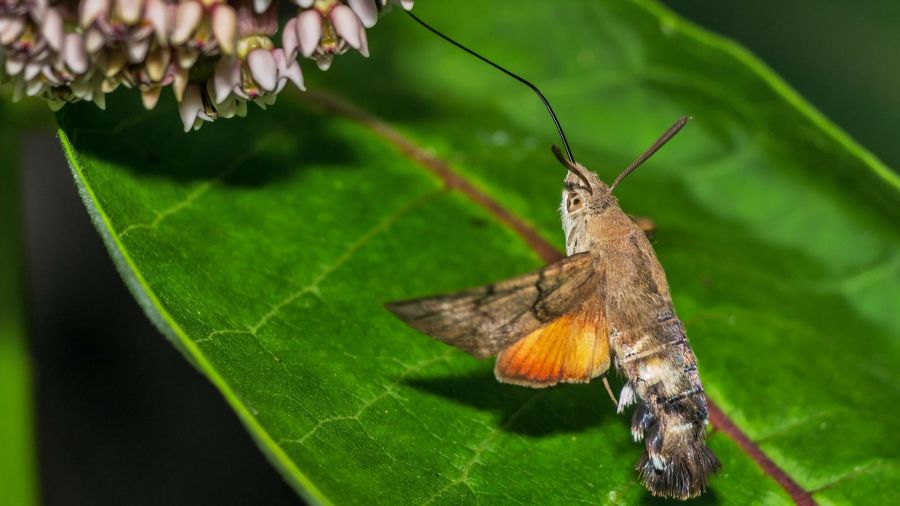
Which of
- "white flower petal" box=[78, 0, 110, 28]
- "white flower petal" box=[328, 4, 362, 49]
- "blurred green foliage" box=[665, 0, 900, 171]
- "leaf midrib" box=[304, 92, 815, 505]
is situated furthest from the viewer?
"blurred green foliage" box=[665, 0, 900, 171]

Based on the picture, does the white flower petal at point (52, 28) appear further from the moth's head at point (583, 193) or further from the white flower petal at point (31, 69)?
the moth's head at point (583, 193)

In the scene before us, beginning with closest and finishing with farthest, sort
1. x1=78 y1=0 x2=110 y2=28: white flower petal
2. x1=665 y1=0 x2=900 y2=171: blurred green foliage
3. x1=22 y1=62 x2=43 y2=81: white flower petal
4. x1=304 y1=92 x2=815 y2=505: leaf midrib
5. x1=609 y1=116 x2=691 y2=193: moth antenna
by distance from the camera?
x1=78 y1=0 x2=110 y2=28: white flower petal, x1=22 y1=62 x2=43 y2=81: white flower petal, x1=609 y1=116 x2=691 y2=193: moth antenna, x1=304 y1=92 x2=815 y2=505: leaf midrib, x1=665 y1=0 x2=900 y2=171: blurred green foliage

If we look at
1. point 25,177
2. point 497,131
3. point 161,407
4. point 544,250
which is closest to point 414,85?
point 497,131

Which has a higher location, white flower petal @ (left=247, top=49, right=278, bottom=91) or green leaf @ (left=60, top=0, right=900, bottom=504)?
white flower petal @ (left=247, top=49, right=278, bottom=91)

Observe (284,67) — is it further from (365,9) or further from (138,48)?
(138,48)

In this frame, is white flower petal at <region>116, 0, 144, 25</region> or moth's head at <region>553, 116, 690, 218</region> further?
moth's head at <region>553, 116, 690, 218</region>

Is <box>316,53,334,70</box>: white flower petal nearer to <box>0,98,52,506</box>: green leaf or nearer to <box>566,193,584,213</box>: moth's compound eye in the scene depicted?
<box>566,193,584,213</box>: moth's compound eye

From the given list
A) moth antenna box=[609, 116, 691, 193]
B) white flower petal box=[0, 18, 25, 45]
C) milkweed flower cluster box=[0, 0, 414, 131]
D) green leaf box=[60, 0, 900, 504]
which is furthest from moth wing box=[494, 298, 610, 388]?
white flower petal box=[0, 18, 25, 45]
